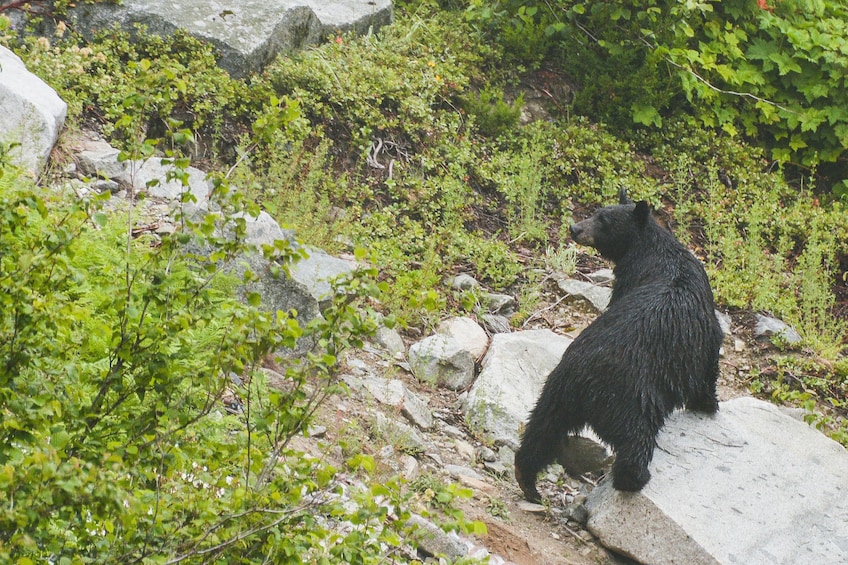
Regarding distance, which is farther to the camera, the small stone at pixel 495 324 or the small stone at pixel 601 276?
the small stone at pixel 601 276

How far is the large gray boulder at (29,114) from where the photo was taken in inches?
231

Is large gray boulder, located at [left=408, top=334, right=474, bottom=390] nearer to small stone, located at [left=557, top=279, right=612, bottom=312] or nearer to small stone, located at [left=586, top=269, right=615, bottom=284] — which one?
small stone, located at [left=557, top=279, right=612, bottom=312]

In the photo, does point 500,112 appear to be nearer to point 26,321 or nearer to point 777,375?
point 777,375

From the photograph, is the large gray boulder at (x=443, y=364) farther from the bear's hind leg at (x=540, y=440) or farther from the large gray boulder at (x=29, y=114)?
the large gray boulder at (x=29, y=114)

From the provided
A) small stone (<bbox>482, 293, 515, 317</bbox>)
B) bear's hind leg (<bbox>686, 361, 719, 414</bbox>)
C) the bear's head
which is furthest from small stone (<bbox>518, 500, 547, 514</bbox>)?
small stone (<bbox>482, 293, 515, 317</bbox>)

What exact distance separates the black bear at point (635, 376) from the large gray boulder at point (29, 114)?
3530 millimetres

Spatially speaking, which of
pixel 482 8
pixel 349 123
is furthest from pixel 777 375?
pixel 482 8

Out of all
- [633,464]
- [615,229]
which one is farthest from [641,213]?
[633,464]

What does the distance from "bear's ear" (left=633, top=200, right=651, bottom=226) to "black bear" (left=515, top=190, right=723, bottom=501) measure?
1.34 ft

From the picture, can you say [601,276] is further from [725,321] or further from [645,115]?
[645,115]

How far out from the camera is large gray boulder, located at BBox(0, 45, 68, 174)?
587 centimetres

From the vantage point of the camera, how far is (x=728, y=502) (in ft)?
16.4

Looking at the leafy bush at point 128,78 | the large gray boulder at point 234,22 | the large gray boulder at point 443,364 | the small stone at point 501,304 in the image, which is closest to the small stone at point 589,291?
the small stone at point 501,304

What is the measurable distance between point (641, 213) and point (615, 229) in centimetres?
27
